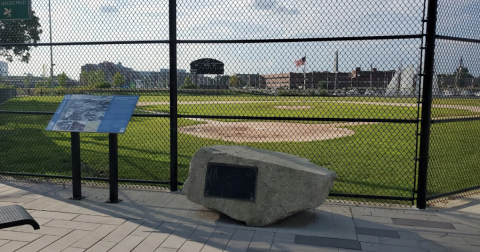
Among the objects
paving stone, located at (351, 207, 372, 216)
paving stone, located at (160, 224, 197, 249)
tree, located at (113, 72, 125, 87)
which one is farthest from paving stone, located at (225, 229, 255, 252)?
tree, located at (113, 72, 125, 87)

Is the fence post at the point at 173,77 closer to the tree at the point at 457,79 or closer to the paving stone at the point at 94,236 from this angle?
the paving stone at the point at 94,236

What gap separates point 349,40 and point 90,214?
445 centimetres

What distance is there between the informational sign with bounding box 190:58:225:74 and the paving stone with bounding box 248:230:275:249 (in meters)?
2.69

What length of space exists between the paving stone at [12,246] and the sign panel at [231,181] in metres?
2.24

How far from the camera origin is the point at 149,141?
1345cm

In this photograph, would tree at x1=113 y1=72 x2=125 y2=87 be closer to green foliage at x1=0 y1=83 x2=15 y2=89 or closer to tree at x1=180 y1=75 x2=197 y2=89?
tree at x1=180 y1=75 x2=197 y2=89

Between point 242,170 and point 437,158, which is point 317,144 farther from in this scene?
point 242,170

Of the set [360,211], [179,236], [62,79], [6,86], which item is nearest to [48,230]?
[179,236]

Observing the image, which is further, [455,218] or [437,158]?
[437,158]

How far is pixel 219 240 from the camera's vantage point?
476 cm

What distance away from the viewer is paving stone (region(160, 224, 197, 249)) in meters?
4.62

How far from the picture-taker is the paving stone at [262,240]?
15.0ft

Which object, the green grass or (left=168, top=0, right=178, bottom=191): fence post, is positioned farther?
the green grass

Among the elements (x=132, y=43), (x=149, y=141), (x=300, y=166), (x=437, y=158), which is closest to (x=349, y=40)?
(x=300, y=166)
